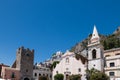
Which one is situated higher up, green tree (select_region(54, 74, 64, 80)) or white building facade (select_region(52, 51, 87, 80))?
white building facade (select_region(52, 51, 87, 80))

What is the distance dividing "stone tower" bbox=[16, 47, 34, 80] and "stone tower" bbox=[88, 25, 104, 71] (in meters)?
25.3

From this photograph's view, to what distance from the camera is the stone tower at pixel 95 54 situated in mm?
51494

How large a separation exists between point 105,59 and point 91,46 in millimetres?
5566

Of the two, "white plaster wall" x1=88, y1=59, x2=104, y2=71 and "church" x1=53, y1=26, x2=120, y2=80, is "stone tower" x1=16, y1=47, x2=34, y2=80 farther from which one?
"white plaster wall" x1=88, y1=59, x2=104, y2=71

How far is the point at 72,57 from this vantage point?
60.0 m

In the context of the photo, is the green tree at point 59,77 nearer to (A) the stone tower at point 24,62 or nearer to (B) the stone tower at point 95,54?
(B) the stone tower at point 95,54

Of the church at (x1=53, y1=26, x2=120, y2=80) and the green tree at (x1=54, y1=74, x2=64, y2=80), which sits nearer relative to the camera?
the church at (x1=53, y1=26, x2=120, y2=80)

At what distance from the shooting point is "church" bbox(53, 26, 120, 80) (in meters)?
49.8

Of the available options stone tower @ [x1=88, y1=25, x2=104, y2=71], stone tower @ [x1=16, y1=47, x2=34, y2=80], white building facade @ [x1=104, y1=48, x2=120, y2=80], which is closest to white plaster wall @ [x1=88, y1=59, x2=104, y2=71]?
stone tower @ [x1=88, y1=25, x2=104, y2=71]

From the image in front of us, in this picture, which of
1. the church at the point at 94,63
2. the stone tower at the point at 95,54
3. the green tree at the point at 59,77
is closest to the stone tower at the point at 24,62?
the church at the point at 94,63

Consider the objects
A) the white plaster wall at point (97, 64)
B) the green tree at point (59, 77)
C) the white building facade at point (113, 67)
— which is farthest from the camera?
the green tree at point (59, 77)

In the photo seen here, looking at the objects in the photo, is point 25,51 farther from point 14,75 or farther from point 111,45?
point 111,45

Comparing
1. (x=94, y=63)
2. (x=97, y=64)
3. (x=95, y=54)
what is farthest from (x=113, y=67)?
(x=95, y=54)

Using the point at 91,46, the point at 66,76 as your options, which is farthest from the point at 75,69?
the point at 91,46
